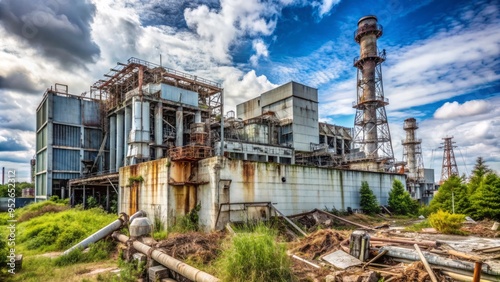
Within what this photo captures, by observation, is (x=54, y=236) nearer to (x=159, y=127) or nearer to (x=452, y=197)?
(x=159, y=127)

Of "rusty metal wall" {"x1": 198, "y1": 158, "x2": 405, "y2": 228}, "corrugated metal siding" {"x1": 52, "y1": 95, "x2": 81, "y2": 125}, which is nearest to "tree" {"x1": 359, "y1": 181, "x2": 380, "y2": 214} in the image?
"rusty metal wall" {"x1": 198, "y1": 158, "x2": 405, "y2": 228}

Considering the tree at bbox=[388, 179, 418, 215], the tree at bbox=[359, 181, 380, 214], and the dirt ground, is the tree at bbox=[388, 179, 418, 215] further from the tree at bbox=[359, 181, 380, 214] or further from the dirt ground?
the dirt ground

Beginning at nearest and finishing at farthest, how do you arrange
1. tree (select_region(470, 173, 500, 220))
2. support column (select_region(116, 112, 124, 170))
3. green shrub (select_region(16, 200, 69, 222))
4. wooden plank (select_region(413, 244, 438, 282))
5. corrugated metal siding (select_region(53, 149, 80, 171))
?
1. wooden plank (select_region(413, 244, 438, 282))
2. tree (select_region(470, 173, 500, 220))
3. green shrub (select_region(16, 200, 69, 222))
4. support column (select_region(116, 112, 124, 170))
5. corrugated metal siding (select_region(53, 149, 80, 171))

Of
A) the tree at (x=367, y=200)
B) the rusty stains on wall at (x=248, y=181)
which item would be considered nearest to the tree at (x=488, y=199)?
the tree at (x=367, y=200)

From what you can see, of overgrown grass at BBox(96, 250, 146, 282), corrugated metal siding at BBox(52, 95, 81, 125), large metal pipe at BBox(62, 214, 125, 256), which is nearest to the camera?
overgrown grass at BBox(96, 250, 146, 282)

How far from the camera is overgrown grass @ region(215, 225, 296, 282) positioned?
6.98 m

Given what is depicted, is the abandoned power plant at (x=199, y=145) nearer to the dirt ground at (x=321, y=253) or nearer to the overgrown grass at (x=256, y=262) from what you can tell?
the dirt ground at (x=321, y=253)

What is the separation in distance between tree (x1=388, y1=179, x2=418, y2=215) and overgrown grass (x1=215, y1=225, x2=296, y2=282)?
22.8 meters

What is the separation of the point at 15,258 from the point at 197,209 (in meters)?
8.00

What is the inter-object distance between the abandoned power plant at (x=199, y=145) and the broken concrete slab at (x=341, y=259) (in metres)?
7.38

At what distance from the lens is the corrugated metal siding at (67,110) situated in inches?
1374

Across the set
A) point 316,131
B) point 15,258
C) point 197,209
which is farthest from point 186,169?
point 316,131

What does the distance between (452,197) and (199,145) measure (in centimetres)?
1640

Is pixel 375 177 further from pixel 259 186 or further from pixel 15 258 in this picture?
pixel 15 258
